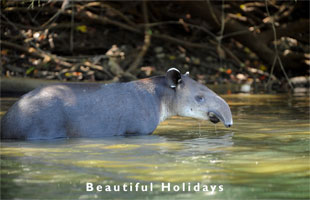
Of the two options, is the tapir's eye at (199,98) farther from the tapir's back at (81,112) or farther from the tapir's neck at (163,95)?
the tapir's back at (81,112)

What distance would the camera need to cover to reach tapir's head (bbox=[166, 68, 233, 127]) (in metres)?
8.53

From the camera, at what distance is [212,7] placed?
661 inches

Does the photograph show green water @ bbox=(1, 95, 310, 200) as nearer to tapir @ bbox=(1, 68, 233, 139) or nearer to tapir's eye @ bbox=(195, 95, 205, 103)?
tapir @ bbox=(1, 68, 233, 139)

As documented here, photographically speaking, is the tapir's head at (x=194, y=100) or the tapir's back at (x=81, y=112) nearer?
the tapir's back at (x=81, y=112)

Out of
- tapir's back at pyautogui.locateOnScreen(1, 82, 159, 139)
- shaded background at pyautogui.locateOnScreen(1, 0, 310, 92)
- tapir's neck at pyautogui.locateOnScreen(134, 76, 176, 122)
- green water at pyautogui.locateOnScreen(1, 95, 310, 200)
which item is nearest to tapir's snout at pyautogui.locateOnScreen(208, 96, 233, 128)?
green water at pyautogui.locateOnScreen(1, 95, 310, 200)

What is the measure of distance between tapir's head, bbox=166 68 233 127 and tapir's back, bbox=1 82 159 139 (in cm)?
38

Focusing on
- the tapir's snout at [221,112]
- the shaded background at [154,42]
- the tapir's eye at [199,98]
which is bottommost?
the tapir's snout at [221,112]

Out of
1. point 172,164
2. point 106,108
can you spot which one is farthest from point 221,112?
point 172,164

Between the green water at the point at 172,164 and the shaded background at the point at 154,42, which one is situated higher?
the shaded background at the point at 154,42

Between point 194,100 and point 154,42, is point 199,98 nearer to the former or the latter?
point 194,100

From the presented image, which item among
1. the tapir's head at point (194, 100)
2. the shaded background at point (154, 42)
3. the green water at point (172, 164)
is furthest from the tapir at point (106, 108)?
Answer: the shaded background at point (154, 42)

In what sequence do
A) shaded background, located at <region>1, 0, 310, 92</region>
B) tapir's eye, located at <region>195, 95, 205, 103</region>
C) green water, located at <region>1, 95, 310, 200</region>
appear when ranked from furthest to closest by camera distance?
1. shaded background, located at <region>1, 0, 310, 92</region>
2. tapir's eye, located at <region>195, 95, 205, 103</region>
3. green water, located at <region>1, 95, 310, 200</region>

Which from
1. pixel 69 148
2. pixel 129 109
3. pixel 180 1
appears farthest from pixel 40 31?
pixel 69 148

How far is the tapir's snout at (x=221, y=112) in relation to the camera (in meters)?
Result: 8.41
